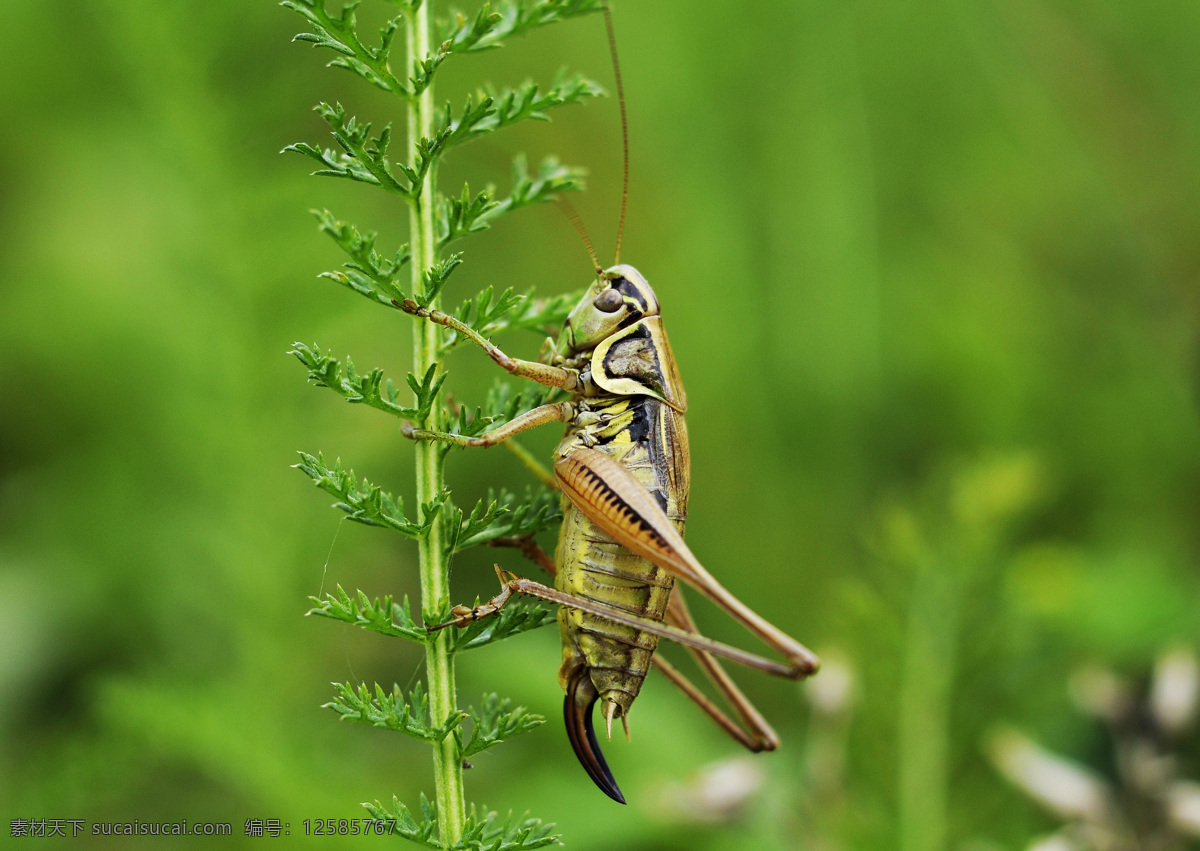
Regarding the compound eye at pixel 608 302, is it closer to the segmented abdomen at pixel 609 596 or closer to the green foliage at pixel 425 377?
the segmented abdomen at pixel 609 596

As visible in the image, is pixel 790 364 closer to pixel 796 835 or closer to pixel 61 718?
pixel 796 835

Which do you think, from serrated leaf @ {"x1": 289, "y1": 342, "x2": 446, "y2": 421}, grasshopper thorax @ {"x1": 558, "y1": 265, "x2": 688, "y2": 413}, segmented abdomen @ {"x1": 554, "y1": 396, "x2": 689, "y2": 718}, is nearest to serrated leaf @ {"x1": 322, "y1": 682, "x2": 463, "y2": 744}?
serrated leaf @ {"x1": 289, "y1": 342, "x2": 446, "y2": 421}

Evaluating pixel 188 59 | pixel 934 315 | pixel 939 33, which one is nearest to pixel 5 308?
pixel 188 59

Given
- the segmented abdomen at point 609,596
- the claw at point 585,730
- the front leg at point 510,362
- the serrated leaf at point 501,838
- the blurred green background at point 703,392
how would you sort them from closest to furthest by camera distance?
the serrated leaf at point 501,838 → the front leg at point 510,362 → the claw at point 585,730 → the segmented abdomen at point 609,596 → the blurred green background at point 703,392

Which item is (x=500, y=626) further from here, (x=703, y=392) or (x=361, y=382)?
(x=703, y=392)

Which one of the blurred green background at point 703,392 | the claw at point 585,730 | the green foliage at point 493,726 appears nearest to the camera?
the green foliage at point 493,726

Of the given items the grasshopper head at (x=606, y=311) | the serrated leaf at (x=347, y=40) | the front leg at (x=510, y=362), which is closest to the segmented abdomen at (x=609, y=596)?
the front leg at (x=510, y=362)
